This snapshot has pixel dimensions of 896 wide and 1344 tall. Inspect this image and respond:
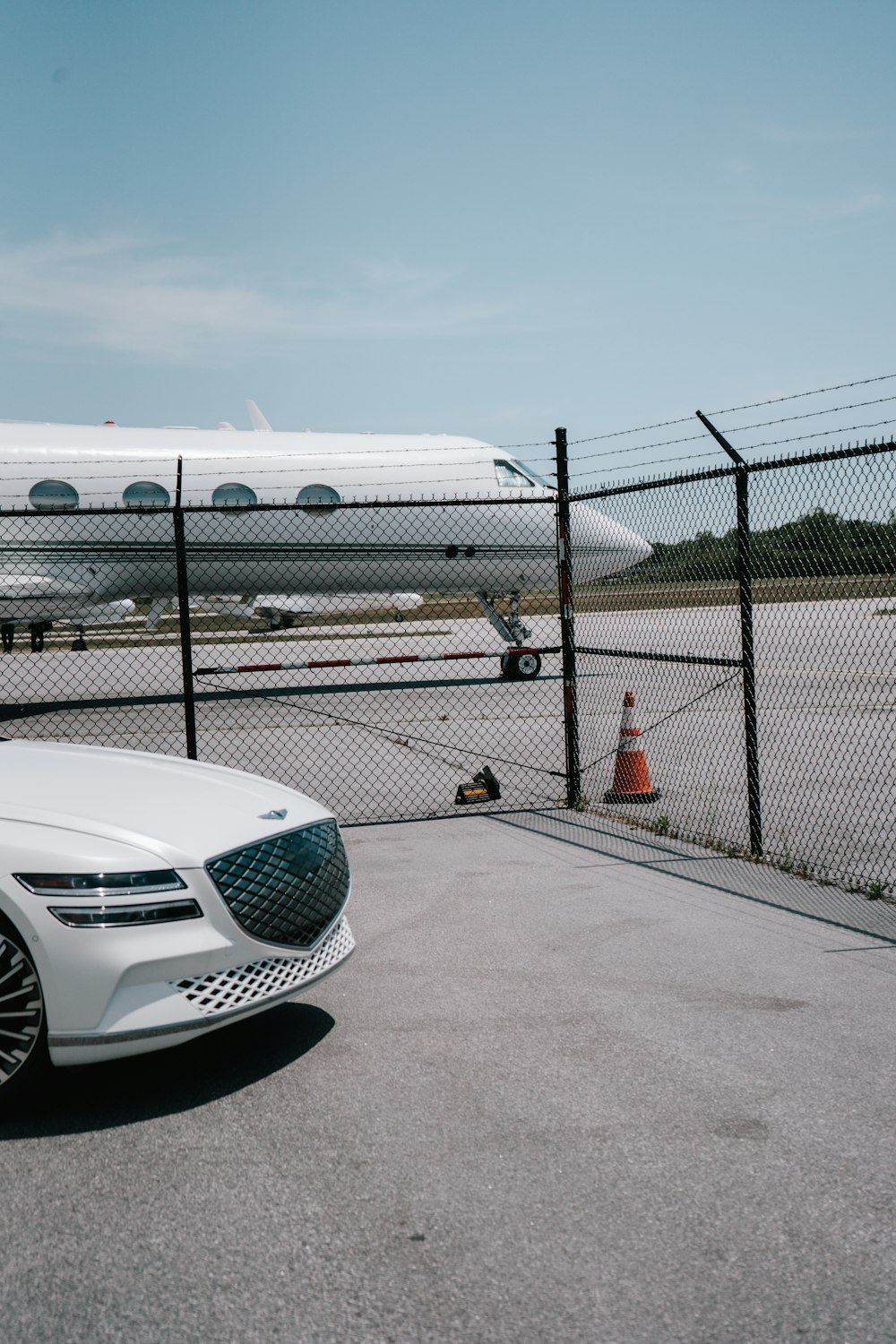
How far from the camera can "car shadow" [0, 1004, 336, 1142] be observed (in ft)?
12.5

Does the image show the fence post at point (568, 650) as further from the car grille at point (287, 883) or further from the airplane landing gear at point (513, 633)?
the airplane landing gear at point (513, 633)

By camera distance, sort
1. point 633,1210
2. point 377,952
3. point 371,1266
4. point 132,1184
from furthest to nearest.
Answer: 1. point 377,952
2. point 132,1184
3. point 633,1210
4. point 371,1266

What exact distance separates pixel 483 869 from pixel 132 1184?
3.90m

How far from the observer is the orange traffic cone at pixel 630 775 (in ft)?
29.9

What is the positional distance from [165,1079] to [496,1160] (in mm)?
1319

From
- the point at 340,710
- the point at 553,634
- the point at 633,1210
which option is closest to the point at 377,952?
the point at 633,1210

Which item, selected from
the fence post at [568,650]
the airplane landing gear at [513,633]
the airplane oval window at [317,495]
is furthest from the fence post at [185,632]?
the airplane landing gear at [513,633]

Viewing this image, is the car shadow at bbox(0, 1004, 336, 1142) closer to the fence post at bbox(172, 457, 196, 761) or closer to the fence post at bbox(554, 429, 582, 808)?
the fence post at bbox(172, 457, 196, 761)

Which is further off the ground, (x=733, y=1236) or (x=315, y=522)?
(x=315, y=522)

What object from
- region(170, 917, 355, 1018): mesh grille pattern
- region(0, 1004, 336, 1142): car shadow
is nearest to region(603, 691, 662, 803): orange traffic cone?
region(0, 1004, 336, 1142): car shadow

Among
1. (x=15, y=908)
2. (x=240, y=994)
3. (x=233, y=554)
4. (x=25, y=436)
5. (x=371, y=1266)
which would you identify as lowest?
(x=371, y=1266)

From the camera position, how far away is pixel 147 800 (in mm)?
4301

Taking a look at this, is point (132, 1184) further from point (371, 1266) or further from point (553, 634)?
point (553, 634)

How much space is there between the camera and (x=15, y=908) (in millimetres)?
3697
